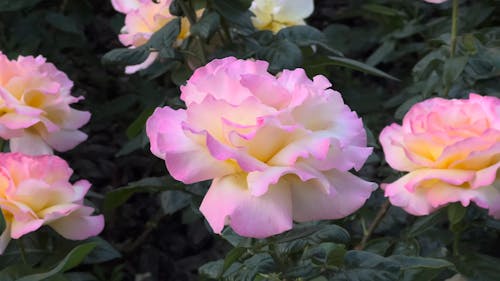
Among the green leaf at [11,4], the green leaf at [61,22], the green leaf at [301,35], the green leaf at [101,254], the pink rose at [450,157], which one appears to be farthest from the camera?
the green leaf at [61,22]

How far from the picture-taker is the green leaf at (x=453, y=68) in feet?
5.33

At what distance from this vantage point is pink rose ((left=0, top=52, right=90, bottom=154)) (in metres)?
1.50

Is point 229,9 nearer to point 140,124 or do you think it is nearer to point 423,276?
point 140,124

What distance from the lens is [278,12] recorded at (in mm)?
1797

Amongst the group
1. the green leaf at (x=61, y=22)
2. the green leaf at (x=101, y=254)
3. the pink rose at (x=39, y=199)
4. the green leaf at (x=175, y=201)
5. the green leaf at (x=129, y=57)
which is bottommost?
the green leaf at (x=61, y=22)

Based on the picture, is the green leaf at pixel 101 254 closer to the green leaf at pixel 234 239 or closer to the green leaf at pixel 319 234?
the green leaf at pixel 234 239

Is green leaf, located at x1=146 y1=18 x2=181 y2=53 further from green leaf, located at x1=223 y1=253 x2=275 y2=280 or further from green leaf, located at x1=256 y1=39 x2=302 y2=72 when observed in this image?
green leaf, located at x1=223 y1=253 x2=275 y2=280

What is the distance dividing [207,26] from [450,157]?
1.75 ft

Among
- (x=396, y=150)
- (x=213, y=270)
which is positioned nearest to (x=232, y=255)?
(x=213, y=270)

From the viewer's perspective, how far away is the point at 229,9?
1.62 meters

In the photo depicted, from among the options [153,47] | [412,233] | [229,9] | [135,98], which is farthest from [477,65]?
[135,98]

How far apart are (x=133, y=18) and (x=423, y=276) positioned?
0.80 m

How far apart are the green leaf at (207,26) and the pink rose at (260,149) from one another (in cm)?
55

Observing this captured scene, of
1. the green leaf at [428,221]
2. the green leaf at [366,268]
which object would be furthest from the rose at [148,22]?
the green leaf at [366,268]
